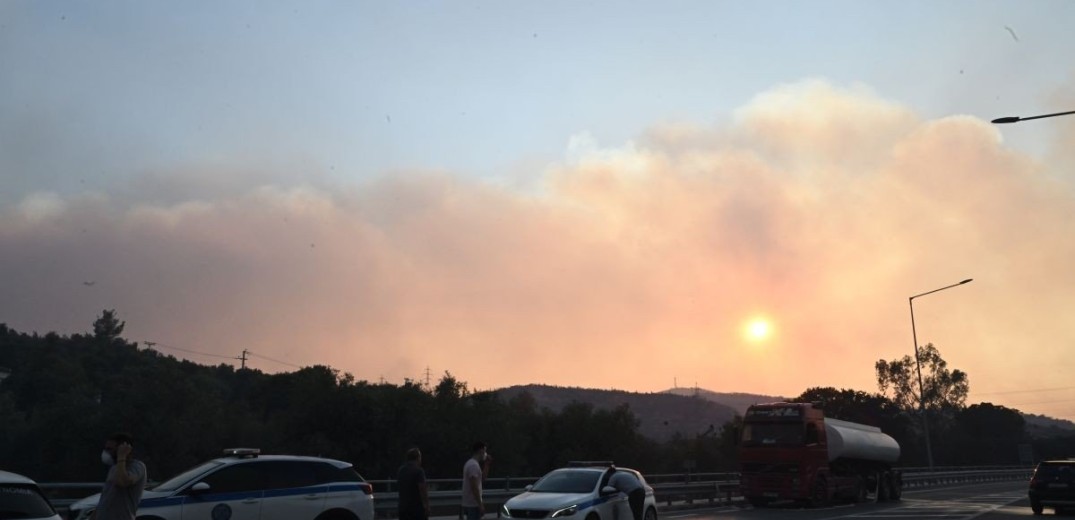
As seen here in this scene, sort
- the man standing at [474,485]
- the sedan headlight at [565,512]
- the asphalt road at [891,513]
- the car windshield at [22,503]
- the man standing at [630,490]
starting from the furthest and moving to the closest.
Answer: the asphalt road at [891,513], the man standing at [630,490], the sedan headlight at [565,512], the man standing at [474,485], the car windshield at [22,503]

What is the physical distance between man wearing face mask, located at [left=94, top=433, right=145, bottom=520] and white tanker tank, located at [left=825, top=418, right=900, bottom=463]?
26.4m

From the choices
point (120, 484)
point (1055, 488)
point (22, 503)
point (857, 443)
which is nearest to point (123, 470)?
point (120, 484)

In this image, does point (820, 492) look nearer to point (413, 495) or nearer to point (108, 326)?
point (413, 495)

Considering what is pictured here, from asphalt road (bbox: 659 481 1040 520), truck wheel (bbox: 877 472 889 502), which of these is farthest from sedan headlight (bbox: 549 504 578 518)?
truck wheel (bbox: 877 472 889 502)

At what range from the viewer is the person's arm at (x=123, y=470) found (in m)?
9.45

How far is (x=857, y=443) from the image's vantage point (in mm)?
33781

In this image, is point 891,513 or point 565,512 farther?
point 891,513

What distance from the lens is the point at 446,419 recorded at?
Result: 59.1m

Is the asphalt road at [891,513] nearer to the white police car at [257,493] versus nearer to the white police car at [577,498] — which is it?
the white police car at [577,498]

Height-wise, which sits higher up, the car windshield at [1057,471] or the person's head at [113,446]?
the person's head at [113,446]

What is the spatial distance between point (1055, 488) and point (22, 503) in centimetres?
2799

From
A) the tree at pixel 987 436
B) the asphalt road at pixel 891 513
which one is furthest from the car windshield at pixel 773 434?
the tree at pixel 987 436

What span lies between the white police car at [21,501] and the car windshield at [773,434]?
999 inches

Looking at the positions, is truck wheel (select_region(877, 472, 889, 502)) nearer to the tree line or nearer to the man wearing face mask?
the tree line
